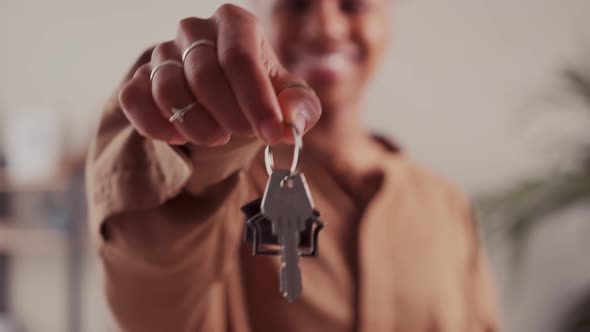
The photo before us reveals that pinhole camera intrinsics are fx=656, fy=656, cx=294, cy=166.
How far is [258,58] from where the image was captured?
0.19 m

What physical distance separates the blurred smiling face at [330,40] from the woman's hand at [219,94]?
33cm

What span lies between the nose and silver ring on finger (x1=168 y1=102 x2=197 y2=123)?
359 millimetres

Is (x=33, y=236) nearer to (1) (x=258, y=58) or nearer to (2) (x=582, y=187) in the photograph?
(2) (x=582, y=187)

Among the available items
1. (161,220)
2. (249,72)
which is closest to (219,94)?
(249,72)

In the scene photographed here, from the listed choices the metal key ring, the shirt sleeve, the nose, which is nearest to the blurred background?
the nose

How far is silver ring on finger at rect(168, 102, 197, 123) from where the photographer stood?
19 centimetres

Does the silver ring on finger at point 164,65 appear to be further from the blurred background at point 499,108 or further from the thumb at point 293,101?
the blurred background at point 499,108

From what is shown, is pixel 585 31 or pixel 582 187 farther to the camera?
pixel 585 31

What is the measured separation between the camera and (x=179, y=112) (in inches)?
7.4

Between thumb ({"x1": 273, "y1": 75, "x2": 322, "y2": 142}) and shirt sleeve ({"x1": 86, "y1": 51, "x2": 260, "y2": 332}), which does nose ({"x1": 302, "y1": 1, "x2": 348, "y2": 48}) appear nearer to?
shirt sleeve ({"x1": 86, "y1": 51, "x2": 260, "y2": 332})

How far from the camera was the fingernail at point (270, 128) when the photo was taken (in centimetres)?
18

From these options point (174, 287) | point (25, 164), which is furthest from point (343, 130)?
point (25, 164)

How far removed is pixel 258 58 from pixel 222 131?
24mm

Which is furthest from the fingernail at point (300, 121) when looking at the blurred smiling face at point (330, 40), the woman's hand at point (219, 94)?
the blurred smiling face at point (330, 40)
